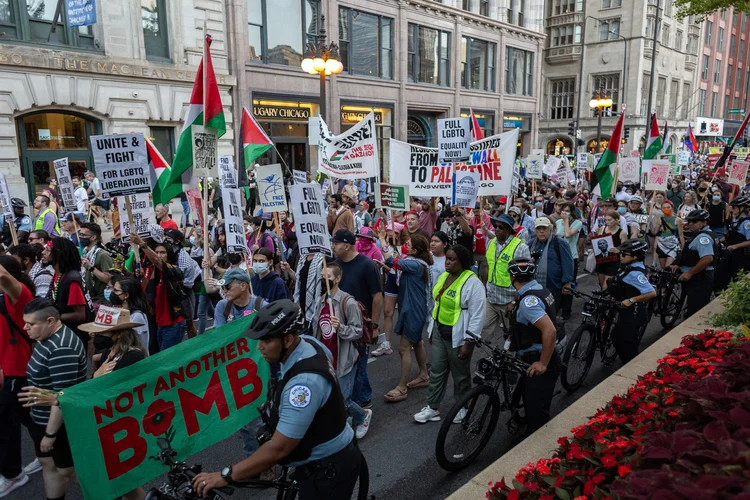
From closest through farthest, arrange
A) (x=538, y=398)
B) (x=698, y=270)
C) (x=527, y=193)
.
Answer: (x=538, y=398), (x=698, y=270), (x=527, y=193)

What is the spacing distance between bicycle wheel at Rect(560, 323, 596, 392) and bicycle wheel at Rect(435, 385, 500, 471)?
4.89 feet

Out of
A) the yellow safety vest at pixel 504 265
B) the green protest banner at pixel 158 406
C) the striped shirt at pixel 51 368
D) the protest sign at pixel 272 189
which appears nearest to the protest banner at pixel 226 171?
the protest sign at pixel 272 189

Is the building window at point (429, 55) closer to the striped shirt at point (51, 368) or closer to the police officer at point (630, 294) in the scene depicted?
the police officer at point (630, 294)

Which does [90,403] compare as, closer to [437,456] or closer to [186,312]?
[437,456]

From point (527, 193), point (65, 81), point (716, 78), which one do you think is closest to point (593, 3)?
point (716, 78)

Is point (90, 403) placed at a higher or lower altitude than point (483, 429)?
higher

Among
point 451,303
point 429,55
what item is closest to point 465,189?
point 451,303

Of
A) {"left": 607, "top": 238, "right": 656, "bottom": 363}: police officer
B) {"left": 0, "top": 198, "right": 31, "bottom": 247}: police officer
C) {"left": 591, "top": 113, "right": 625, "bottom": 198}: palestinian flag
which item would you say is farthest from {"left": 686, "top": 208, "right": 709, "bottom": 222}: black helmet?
{"left": 0, "top": 198, "right": 31, "bottom": 247}: police officer

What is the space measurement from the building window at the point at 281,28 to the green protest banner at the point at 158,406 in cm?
1991

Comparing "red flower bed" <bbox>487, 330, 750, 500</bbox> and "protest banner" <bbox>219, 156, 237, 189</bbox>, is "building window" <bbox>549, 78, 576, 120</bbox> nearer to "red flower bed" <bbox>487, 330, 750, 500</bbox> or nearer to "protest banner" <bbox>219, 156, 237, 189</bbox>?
"protest banner" <bbox>219, 156, 237, 189</bbox>

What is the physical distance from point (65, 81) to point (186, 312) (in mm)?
13399

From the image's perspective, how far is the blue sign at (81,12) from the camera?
48.5 ft

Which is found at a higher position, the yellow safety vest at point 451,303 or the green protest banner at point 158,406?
the yellow safety vest at point 451,303

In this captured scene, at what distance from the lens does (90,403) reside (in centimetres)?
366
